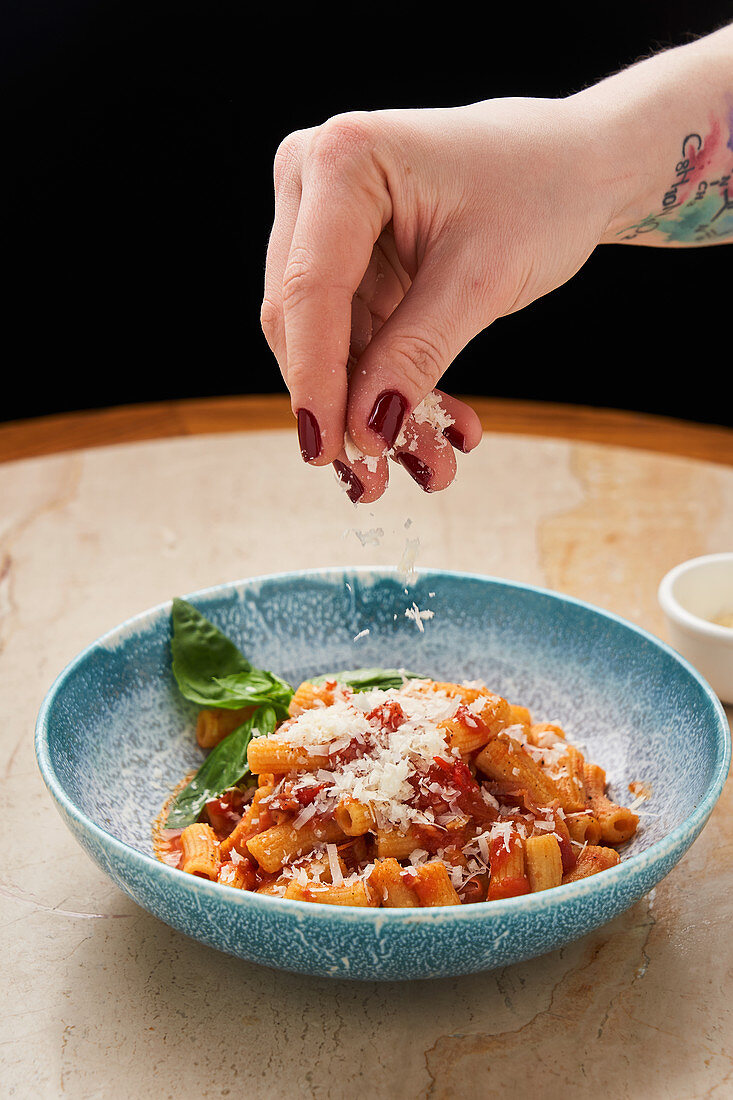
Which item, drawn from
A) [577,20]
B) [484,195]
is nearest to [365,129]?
[484,195]

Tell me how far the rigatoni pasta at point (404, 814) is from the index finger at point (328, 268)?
1.21ft

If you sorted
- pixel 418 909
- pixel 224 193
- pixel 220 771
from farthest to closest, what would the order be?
pixel 224 193 → pixel 220 771 → pixel 418 909

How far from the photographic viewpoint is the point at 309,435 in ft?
3.85

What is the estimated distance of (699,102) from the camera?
1610 mm

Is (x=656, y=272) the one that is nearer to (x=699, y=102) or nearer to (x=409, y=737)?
(x=699, y=102)

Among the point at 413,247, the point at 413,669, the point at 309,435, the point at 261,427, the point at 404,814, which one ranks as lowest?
the point at 261,427

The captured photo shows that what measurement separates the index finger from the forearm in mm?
398

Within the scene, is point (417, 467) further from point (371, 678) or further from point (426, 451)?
point (371, 678)

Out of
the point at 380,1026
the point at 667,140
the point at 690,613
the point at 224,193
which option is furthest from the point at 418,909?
the point at 224,193

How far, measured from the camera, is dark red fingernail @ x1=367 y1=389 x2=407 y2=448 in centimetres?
116

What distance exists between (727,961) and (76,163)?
3.80 meters

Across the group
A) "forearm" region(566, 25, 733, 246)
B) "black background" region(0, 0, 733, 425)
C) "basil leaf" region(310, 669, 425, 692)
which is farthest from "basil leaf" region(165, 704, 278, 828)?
"black background" region(0, 0, 733, 425)

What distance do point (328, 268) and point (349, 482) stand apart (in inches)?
11.0

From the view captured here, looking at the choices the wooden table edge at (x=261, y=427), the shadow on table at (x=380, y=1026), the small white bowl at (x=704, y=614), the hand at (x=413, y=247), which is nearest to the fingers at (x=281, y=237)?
the hand at (x=413, y=247)
